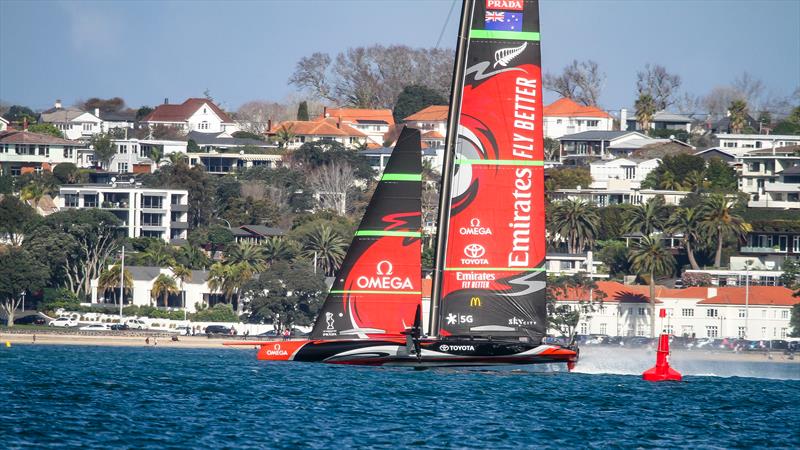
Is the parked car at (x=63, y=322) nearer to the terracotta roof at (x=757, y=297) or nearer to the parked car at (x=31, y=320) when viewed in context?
the parked car at (x=31, y=320)

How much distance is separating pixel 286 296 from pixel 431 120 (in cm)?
7182

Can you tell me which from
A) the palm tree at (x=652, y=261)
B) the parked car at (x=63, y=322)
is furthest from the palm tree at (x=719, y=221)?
the parked car at (x=63, y=322)

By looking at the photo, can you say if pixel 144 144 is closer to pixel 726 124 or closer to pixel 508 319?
pixel 726 124

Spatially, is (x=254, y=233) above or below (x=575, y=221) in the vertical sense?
below

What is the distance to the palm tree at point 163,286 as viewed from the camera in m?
103

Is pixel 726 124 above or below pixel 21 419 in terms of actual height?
above

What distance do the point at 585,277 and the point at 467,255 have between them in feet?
219

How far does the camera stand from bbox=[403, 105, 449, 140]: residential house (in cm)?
16538

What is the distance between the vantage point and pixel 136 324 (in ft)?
322

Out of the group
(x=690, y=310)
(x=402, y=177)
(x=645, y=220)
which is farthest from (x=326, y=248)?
(x=402, y=177)

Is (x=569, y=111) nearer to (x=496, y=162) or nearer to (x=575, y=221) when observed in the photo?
(x=575, y=221)

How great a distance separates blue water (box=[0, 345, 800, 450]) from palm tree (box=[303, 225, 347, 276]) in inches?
2294

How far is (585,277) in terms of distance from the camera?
337ft

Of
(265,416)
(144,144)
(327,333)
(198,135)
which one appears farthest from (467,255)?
(198,135)
